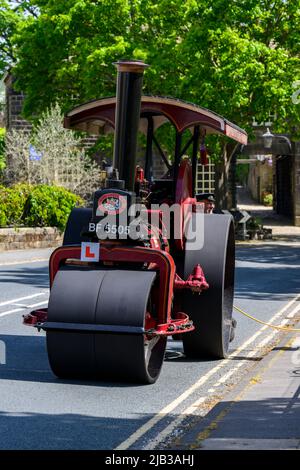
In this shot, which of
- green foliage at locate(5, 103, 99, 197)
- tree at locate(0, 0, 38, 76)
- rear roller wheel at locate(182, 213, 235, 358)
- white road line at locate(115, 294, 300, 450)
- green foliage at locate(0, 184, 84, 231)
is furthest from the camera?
tree at locate(0, 0, 38, 76)

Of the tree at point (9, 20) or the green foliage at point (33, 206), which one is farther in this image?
the tree at point (9, 20)

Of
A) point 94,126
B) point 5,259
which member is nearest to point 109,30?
point 5,259

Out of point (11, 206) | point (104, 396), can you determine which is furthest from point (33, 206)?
point (104, 396)

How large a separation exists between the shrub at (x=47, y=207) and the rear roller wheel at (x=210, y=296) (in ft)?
64.3

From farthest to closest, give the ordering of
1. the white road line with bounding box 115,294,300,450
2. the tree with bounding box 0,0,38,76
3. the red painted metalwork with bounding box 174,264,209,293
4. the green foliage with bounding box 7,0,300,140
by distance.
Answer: the tree with bounding box 0,0,38,76, the green foliage with bounding box 7,0,300,140, the red painted metalwork with bounding box 174,264,209,293, the white road line with bounding box 115,294,300,450

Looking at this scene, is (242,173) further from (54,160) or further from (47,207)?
(47,207)

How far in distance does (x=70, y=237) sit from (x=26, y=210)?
19.4 m

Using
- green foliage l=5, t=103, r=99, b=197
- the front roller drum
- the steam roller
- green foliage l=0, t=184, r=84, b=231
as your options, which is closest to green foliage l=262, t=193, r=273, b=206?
green foliage l=5, t=103, r=99, b=197

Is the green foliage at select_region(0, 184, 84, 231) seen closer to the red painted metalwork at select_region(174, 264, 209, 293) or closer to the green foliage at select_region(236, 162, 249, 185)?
the red painted metalwork at select_region(174, 264, 209, 293)

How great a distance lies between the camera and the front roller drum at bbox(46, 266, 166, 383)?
31.6 feet

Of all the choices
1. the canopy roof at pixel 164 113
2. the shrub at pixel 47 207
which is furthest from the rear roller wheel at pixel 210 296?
the shrub at pixel 47 207

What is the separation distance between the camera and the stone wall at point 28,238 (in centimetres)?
2900

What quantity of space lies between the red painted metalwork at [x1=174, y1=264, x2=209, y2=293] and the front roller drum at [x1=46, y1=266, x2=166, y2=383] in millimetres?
904

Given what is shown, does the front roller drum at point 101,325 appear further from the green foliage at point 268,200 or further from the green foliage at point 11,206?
the green foliage at point 268,200
